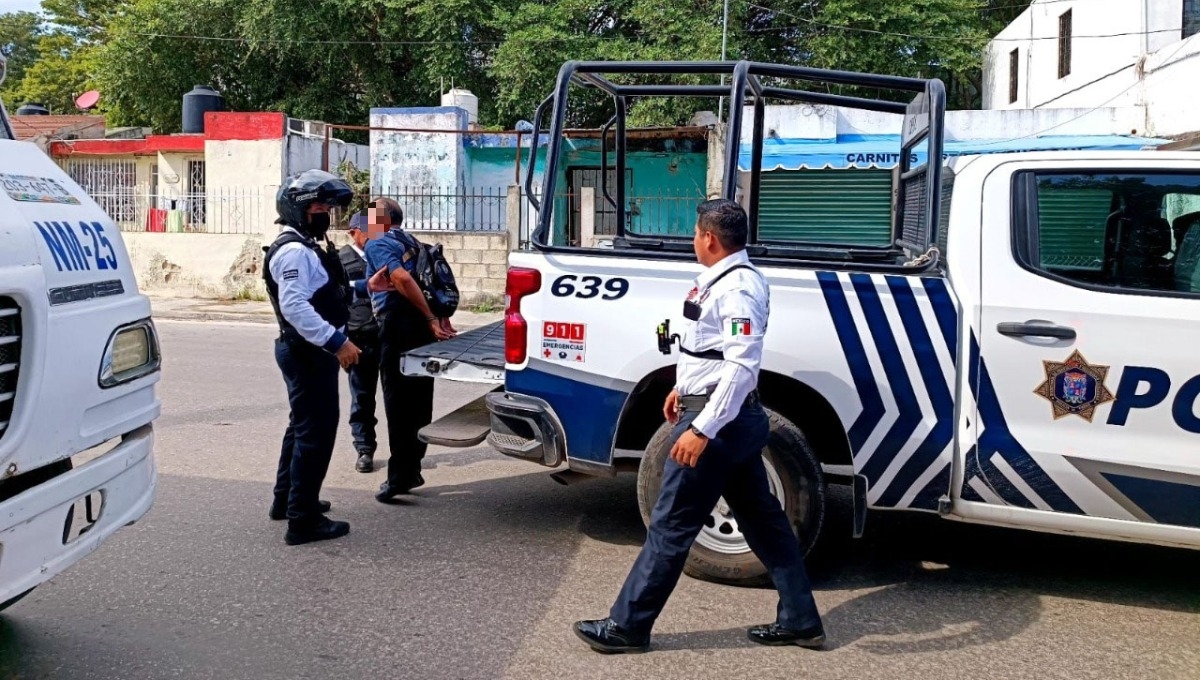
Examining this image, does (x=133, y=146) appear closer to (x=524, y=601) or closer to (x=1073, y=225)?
(x=524, y=601)

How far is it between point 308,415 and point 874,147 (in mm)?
15483

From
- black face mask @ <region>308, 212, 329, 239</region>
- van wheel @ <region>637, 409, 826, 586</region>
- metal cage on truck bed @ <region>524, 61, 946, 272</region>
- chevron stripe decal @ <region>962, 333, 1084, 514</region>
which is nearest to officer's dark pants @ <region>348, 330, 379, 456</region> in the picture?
black face mask @ <region>308, 212, 329, 239</region>

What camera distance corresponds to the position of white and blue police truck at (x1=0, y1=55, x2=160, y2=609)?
2834 mm

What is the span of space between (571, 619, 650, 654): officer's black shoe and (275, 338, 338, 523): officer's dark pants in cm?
181

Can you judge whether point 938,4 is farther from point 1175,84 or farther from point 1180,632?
point 1180,632

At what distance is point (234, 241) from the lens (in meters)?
17.9

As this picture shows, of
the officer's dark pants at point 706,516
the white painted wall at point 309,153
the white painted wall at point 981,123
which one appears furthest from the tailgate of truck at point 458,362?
the white painted wall at point 981,123

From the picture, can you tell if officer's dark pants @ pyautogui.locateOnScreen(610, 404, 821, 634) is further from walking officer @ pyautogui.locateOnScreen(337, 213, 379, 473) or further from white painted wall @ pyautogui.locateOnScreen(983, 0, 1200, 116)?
white painted wall @ pyautogui.locateOnScreen(983, 0, 1200, 116)

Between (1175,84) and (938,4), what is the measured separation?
7460 mm

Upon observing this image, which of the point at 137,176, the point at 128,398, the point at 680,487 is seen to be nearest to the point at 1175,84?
the point at 680,487

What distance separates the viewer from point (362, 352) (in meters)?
6.39

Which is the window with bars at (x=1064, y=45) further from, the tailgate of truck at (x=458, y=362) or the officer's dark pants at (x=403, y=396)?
the tailgate of truck at (x=458, y=362)

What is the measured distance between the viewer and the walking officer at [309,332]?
478 cm

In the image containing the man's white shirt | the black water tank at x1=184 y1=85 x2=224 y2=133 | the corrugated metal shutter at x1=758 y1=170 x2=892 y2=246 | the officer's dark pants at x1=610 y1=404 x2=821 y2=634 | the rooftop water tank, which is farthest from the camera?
the black water tank at x1=184 y1=85 x2=224 y2=133
